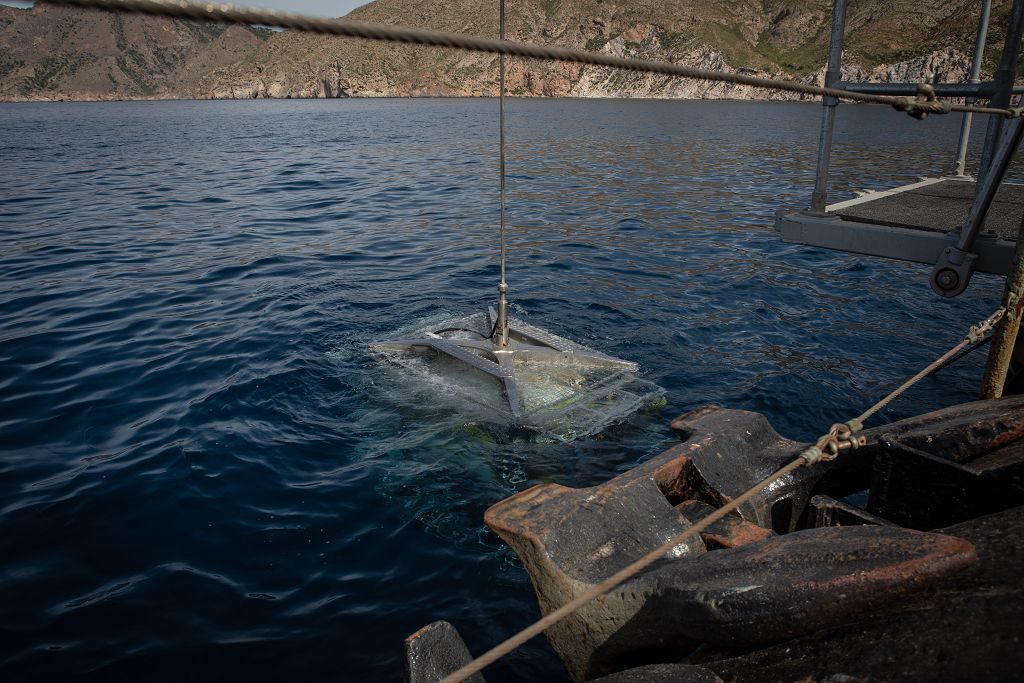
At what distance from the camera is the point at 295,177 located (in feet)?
93.7

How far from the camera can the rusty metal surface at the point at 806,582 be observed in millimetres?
2229

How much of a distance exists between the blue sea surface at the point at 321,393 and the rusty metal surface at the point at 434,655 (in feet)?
4.46

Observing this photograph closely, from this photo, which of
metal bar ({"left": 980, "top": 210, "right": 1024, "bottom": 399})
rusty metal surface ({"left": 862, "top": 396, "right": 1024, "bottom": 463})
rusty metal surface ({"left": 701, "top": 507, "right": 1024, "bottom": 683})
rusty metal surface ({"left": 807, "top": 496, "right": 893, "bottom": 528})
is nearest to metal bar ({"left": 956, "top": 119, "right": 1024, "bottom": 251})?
metal bar ({"left": 980, "top": 210, "right": 1024, "bottom": 399})

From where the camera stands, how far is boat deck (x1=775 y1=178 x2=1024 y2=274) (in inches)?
240

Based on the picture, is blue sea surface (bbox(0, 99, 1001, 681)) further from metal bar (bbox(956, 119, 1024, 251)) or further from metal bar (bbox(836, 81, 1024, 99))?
metal bar (bbox(836, 81, 1024, 99))

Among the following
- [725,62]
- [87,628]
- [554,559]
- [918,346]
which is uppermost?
[725,62]

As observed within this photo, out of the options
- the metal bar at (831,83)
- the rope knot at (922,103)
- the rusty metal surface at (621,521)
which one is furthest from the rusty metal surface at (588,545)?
the metal bar at (831,83)

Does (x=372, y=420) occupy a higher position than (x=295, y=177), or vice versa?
(x=295, y=177)

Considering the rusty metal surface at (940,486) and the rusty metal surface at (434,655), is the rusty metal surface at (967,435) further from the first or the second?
the rusty metal surface at (434,655)

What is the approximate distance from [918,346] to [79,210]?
23679mm

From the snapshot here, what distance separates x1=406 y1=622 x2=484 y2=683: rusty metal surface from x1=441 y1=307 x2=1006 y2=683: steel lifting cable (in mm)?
129

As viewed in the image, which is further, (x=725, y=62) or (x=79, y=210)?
(x=725, y=62)

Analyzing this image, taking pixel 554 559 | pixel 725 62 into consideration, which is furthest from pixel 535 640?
pixel 725 62

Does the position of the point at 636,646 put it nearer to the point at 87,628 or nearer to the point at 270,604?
the point at 270,604
